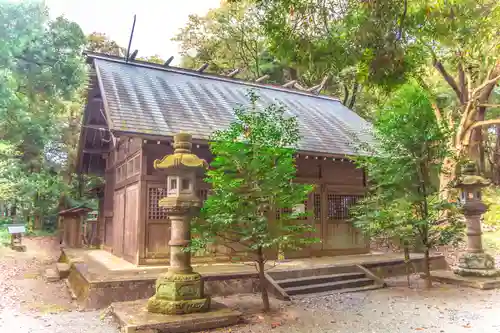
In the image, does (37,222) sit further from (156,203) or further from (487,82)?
(487,82)

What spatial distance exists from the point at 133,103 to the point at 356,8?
7.15m

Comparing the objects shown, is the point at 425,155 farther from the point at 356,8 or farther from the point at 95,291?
the point at 95,291

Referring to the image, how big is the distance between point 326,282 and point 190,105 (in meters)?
6.72

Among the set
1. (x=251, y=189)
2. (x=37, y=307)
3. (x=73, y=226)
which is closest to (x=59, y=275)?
(x=37, y=307)

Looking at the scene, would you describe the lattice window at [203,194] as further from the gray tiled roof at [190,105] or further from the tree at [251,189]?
the tree at [251,189]

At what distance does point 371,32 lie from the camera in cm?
490

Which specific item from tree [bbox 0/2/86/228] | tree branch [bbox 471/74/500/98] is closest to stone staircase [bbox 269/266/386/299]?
tree branch [bbox 471/74/500/98]

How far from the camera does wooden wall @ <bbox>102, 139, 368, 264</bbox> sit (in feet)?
32.0

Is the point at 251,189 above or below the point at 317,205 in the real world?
above

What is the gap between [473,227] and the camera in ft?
33.3

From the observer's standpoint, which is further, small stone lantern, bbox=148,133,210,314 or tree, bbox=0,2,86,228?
tree, bbox=0,2,86,228

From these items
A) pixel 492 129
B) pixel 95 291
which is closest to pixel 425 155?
pixel 95 291

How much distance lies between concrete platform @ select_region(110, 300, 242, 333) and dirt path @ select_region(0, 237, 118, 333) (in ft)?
1.06

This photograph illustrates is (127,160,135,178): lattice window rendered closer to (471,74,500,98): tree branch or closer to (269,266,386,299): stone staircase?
(269,266,386,299): stone staircase
